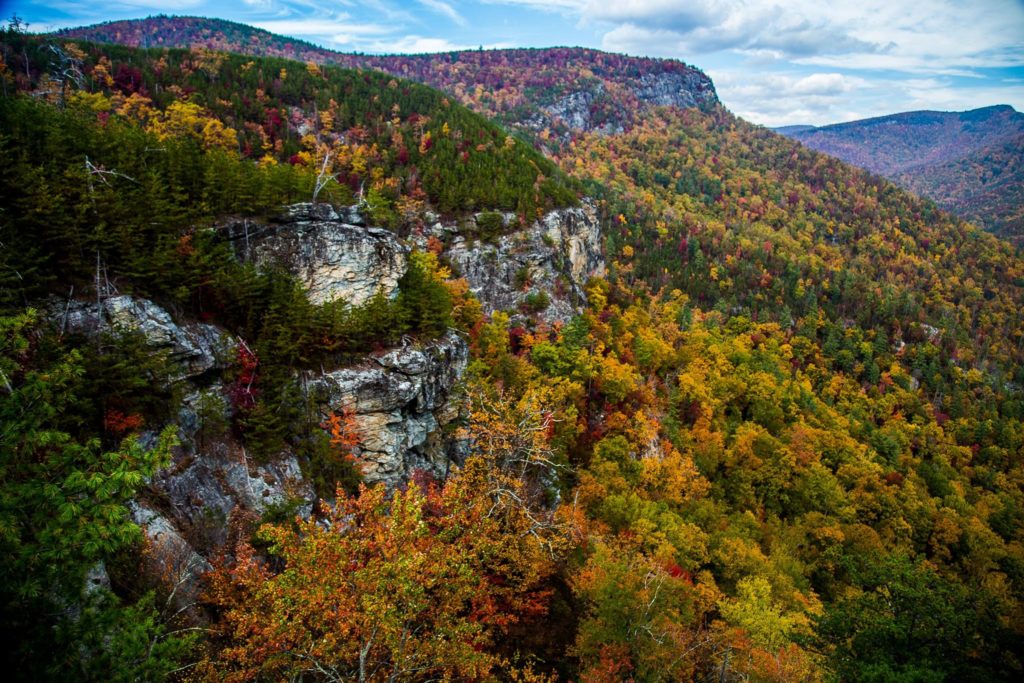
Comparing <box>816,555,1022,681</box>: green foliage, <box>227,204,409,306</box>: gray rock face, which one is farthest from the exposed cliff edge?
<box>816,555,1022,681</box>: green foliage

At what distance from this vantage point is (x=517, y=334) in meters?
49.9

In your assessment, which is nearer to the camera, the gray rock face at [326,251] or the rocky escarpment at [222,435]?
the rocky escarpment at [222,435]

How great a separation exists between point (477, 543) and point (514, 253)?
1732 inches

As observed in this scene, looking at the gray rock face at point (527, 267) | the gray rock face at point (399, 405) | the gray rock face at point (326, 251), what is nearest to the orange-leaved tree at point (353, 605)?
the gray rock face at point (399, 405)

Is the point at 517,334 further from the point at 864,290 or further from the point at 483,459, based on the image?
the point at 864,290

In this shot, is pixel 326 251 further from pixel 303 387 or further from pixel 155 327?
pixel 155 327

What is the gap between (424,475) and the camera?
91.0 feet

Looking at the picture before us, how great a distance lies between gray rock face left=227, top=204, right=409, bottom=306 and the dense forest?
1725 mm

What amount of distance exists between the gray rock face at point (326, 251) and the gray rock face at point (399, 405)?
5070mm

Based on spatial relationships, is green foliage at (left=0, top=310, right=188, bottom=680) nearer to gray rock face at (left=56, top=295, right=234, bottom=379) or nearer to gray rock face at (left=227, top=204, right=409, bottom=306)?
gray rock face at (left=56, top=295, right=234, bottom=379)

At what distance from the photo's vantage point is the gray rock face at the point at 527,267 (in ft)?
178

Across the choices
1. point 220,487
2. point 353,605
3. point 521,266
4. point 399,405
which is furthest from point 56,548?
point 521,266

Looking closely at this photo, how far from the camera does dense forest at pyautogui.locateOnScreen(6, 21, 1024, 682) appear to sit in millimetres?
11172

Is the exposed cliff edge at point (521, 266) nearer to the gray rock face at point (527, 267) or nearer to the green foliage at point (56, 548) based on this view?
the gray rock face at point (527, 267)
